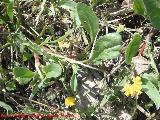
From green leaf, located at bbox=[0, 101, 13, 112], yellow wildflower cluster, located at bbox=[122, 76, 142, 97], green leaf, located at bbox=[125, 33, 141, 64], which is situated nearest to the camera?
green leaf, located at bbox=[125, 33, 141, 64]

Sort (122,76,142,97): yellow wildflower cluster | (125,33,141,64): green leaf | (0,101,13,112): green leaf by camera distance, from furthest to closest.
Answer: (0,101,13,112): green leaf
(122,76,142,97): yellow wildflower cluster
(125,33,141,64): green leaf

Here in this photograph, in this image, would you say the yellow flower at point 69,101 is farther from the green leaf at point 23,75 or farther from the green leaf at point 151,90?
the green leaf at point 151,90

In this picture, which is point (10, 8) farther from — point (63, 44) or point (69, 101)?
point (69, 101)

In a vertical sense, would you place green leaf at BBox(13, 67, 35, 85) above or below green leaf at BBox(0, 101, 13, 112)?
above

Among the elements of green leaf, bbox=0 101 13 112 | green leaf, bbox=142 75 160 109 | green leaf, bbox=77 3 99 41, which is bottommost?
green leaf, bbox=0 101 13 112

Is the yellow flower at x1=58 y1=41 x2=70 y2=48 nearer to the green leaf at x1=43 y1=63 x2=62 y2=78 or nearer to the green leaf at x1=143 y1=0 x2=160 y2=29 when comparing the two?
the green leaf at x1=43 y1=63 x2=62 y2=78

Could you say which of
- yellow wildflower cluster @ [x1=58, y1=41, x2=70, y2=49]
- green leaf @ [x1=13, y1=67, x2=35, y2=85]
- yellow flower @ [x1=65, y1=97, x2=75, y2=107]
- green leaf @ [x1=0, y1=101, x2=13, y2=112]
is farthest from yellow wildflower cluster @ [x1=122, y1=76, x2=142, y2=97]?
green leaf @ [x1=0, y1=101, x2=13, y2=112]

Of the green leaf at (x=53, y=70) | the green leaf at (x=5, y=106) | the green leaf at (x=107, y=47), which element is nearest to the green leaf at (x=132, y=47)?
the green leaf at (x=107, y=47)
